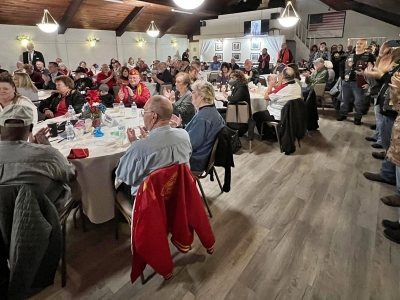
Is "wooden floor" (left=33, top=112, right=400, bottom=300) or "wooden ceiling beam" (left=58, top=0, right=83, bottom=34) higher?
"wooden ceiling beam" (left=58, top=0, right=83, bottom=34)

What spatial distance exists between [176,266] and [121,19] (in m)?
11.5

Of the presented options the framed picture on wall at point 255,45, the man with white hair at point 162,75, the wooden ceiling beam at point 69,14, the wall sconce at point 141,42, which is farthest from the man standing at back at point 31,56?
the framed picture on wall at point 255,45

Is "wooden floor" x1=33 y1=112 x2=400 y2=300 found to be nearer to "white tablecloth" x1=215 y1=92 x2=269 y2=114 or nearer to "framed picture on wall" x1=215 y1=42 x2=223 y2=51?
"white tablecloth" x1=215 y1=92 x2=269 y2=114

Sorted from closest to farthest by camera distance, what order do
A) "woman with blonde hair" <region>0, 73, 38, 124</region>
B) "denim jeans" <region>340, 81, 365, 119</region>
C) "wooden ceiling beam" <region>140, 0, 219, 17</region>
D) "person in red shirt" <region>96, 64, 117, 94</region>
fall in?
"woman with blonde hair" <region>0, 73, 38, 124</region>
"denim jeans" <region>340, 81, 365, 119</region>
"person in red shirt" <region>96, 64, 117, 94</region>
"wooden ceiling beam" <region>140, 0, 219, 17</region>

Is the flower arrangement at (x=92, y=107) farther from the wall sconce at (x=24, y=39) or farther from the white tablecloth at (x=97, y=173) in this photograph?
the wall sconce at (x=24, y=39)

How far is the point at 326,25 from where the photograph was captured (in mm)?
10898

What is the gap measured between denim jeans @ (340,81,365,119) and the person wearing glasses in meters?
4.60

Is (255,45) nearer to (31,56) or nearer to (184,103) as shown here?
(31,56)

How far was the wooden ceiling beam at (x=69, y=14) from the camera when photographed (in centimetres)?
848

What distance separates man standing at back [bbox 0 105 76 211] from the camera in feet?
4.47

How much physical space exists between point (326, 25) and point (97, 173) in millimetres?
12016

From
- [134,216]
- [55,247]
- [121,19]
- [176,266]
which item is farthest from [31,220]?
[121,19]

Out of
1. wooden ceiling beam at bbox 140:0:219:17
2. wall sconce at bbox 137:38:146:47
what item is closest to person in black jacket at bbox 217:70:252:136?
wooden ceiling beam at bbox 140:0:219:17

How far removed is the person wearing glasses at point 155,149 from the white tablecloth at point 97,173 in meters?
0.33
